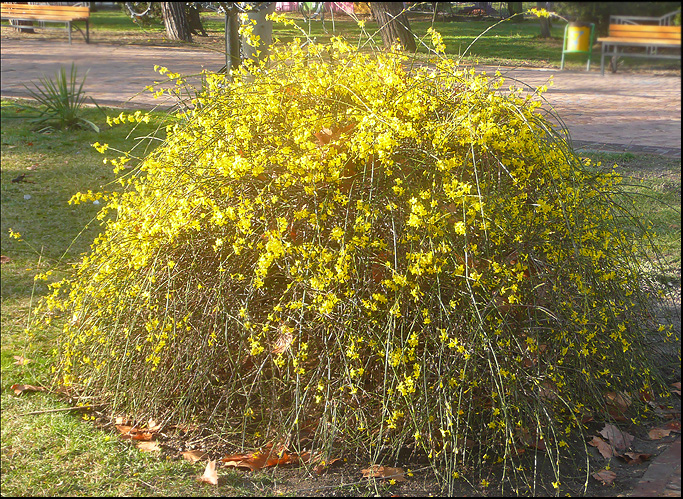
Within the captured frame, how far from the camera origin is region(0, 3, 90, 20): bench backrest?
2.81 metres

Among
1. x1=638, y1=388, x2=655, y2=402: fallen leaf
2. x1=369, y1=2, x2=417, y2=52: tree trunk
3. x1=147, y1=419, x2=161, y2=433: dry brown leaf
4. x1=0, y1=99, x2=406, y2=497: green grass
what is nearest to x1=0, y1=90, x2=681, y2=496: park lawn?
x1=0, y1=99, x2=406, y2=497: green grass

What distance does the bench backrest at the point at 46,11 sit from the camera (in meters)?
2.81

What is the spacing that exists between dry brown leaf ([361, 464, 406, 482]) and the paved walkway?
1.49 meters

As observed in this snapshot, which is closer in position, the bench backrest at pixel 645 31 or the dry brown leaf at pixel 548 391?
the bench backrest at pixel 645 31

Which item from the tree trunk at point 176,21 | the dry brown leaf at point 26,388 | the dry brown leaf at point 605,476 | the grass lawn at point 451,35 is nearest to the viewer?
the dry brown leaf at point 605,476

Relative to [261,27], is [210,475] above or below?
below

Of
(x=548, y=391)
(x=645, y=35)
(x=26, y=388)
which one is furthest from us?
(x=26, y=388)

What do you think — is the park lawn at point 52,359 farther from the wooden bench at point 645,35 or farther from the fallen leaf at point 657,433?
the wooden bench at point 645,35

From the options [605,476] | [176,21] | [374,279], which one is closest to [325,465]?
[374,279]

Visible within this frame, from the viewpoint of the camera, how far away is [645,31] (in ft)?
3.09

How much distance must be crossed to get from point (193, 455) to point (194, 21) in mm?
2215

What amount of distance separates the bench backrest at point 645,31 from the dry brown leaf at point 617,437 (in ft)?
6.17

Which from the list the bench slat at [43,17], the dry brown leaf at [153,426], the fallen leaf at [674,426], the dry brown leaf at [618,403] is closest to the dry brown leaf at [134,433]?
the dry brown leaf at [153,426]

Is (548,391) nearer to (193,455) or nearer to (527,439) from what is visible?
(527,439)
